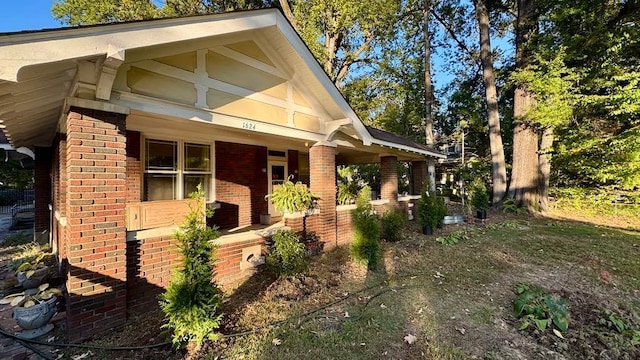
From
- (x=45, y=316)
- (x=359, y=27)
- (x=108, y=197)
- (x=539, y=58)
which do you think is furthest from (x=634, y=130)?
(x=45, y=316)

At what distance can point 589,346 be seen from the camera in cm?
370

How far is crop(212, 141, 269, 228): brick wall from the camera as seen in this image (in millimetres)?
7641

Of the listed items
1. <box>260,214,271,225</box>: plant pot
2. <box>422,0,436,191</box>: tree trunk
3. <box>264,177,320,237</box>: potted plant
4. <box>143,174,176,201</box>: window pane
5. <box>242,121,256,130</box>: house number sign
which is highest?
<box>422,0,436,191</box>: tree trunk

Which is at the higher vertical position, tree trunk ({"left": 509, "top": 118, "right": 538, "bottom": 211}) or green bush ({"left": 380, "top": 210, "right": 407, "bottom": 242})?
tree trunk ({"left": 509, "top": 118, "right": 538, "bottom": 211})

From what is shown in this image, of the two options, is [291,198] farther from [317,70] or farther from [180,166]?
[317,70]

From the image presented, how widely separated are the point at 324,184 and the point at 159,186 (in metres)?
3.81

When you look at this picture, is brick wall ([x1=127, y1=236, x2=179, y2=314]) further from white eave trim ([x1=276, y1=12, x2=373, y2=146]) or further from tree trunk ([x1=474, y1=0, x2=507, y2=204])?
tree trunk ([x1=474, y1=0, x2=507, y2=204])

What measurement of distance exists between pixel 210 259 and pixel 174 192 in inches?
143

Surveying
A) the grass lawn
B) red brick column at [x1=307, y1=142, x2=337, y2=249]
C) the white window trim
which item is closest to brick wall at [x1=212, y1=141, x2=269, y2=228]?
the white window trim

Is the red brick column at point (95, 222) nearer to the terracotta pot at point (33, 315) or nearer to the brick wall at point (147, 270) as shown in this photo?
the brick wall at point (147, 270)

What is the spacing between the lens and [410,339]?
361 cm

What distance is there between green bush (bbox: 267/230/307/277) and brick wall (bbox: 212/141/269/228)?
2.94m

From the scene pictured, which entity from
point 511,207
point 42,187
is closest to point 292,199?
point 42,187

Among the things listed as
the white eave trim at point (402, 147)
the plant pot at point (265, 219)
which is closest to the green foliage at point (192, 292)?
the plant pot at point (265, 219)
